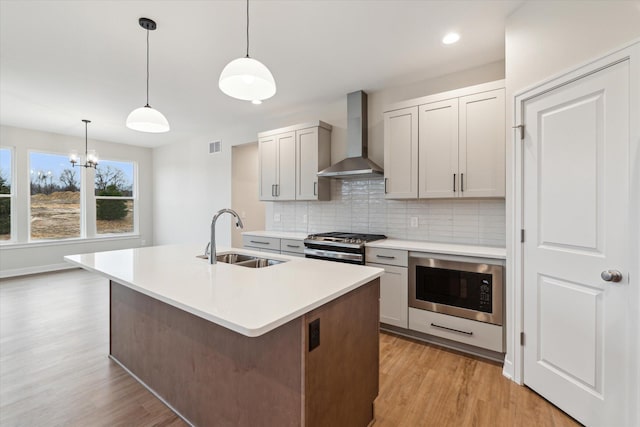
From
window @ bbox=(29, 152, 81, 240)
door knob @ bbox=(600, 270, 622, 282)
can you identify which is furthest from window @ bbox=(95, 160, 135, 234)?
door knob @ bbox=(600, 270, 622, 282)

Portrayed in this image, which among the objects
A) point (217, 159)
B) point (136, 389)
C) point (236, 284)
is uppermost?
point (217, 159)

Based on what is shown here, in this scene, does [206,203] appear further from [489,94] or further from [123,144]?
[489,94]

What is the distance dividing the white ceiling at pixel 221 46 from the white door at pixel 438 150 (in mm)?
517

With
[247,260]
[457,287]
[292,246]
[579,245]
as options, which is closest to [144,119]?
[247,260]

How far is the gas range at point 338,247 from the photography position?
3.09 meters

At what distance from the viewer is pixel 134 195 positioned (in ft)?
22.8

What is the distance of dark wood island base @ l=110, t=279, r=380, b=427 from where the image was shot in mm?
1251

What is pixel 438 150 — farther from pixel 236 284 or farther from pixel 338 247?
pixel 236 284

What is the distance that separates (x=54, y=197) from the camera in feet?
19.0

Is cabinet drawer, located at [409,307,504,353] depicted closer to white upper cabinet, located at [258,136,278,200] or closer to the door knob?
the door knob

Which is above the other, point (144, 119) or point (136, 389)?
point (144, 119)

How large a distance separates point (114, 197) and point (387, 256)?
6475 millimetres

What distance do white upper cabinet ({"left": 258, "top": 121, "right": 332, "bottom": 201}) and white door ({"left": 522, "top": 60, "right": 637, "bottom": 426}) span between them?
91.0 inches

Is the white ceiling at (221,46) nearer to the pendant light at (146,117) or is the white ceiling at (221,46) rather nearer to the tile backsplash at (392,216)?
the pendant light at (146,117)
